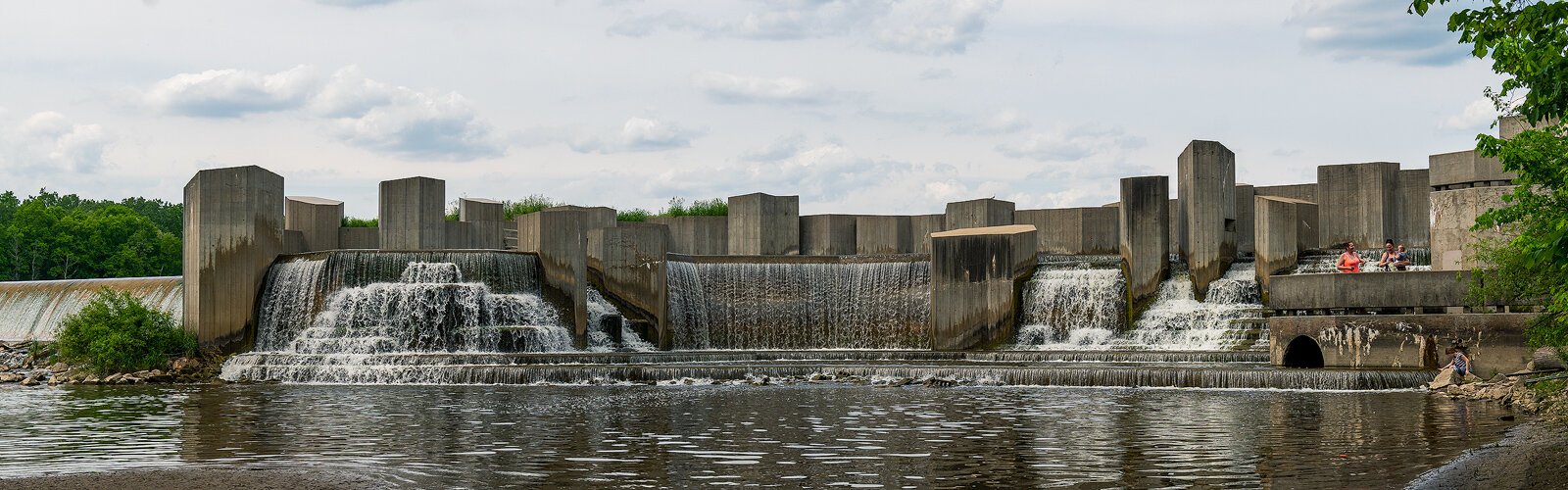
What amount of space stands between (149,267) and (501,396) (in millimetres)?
50929

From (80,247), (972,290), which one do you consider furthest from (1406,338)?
(80,247)

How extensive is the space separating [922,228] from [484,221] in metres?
13.1

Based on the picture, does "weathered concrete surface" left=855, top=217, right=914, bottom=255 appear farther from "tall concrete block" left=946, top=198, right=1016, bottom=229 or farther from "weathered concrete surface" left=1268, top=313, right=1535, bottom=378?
"weathered concrete surface" left=1268, top=313, right=1535, bottom=378

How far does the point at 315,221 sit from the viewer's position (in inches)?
1598

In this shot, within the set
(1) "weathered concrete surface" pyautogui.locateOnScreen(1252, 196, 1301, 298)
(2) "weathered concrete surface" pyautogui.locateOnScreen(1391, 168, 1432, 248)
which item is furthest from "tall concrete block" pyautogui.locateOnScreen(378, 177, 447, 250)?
(2) "weathered concrete surface" pyautogui.locateOnScreen(1391, 168, 1432, 248)

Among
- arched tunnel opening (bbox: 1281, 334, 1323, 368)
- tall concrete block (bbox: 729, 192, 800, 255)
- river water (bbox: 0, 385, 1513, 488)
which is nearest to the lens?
river water (bbox: 0, 385, 1513, 488)

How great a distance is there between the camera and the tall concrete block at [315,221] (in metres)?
40.3

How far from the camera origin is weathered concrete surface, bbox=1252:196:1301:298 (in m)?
31.2

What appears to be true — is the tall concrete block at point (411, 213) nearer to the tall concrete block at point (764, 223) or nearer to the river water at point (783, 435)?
the tall concrete block at point (764, 223)

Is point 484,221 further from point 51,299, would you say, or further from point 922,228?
point 922,228

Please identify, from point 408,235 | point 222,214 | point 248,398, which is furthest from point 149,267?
point 248,398

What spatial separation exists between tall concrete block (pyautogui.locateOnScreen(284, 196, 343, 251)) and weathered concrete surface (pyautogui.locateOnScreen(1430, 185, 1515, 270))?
2873 cm

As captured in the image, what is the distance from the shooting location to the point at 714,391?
75.9ft

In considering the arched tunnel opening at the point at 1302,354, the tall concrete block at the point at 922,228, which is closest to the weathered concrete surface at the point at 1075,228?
the tall concrete block at the point at 922,228
